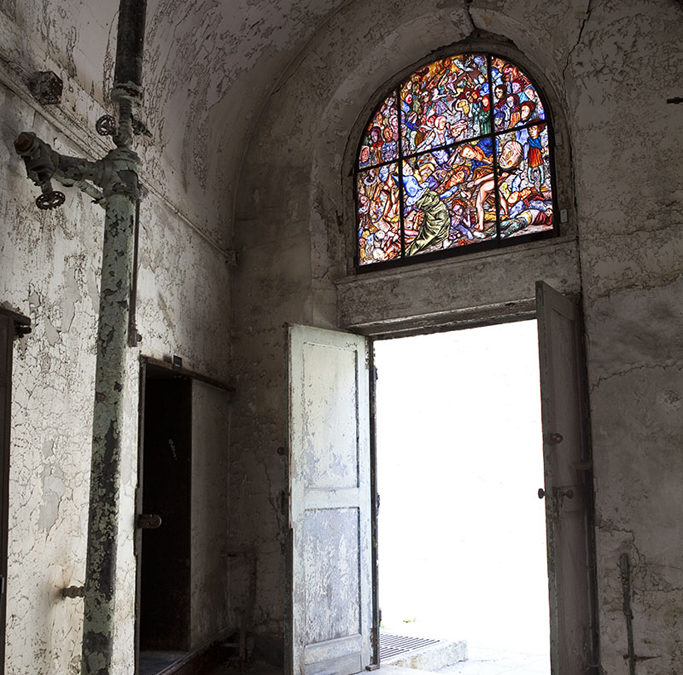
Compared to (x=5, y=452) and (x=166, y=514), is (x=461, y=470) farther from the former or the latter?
(x=5, y=452)

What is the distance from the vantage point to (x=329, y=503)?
5426 millimetres

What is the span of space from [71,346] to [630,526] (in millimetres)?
3347

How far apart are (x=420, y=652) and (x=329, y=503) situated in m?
1.63

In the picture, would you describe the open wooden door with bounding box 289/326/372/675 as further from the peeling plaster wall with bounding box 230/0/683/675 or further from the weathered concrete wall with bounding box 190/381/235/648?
the weathered concrete wall with bounding box 190/381/235/648

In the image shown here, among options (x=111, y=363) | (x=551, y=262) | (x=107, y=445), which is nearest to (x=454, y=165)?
(x=551, y=262)

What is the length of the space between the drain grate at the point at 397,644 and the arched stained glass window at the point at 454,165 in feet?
9.93

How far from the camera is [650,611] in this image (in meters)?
4.53

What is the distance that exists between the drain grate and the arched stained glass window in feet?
9.93

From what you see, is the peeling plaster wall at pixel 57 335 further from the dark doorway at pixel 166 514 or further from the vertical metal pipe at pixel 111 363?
the dark doorway at pixel 166 514

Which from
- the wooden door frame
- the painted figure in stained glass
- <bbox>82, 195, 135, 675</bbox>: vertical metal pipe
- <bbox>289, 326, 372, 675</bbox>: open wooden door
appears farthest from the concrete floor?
the painted figure in stained glass

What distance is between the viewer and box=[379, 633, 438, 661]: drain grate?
A: 6082mm

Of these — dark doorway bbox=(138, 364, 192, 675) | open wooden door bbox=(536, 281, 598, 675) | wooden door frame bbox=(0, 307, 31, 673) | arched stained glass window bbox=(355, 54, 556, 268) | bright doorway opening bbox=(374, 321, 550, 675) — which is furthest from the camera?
bright doorway opening bbox=(374, 321, 550, 675)

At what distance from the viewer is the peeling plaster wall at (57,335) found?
3.73 meters

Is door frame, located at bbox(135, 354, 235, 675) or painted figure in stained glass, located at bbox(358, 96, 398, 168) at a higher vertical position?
painted figure in stained glass, located at bbox(358, 96, 398, 168)
